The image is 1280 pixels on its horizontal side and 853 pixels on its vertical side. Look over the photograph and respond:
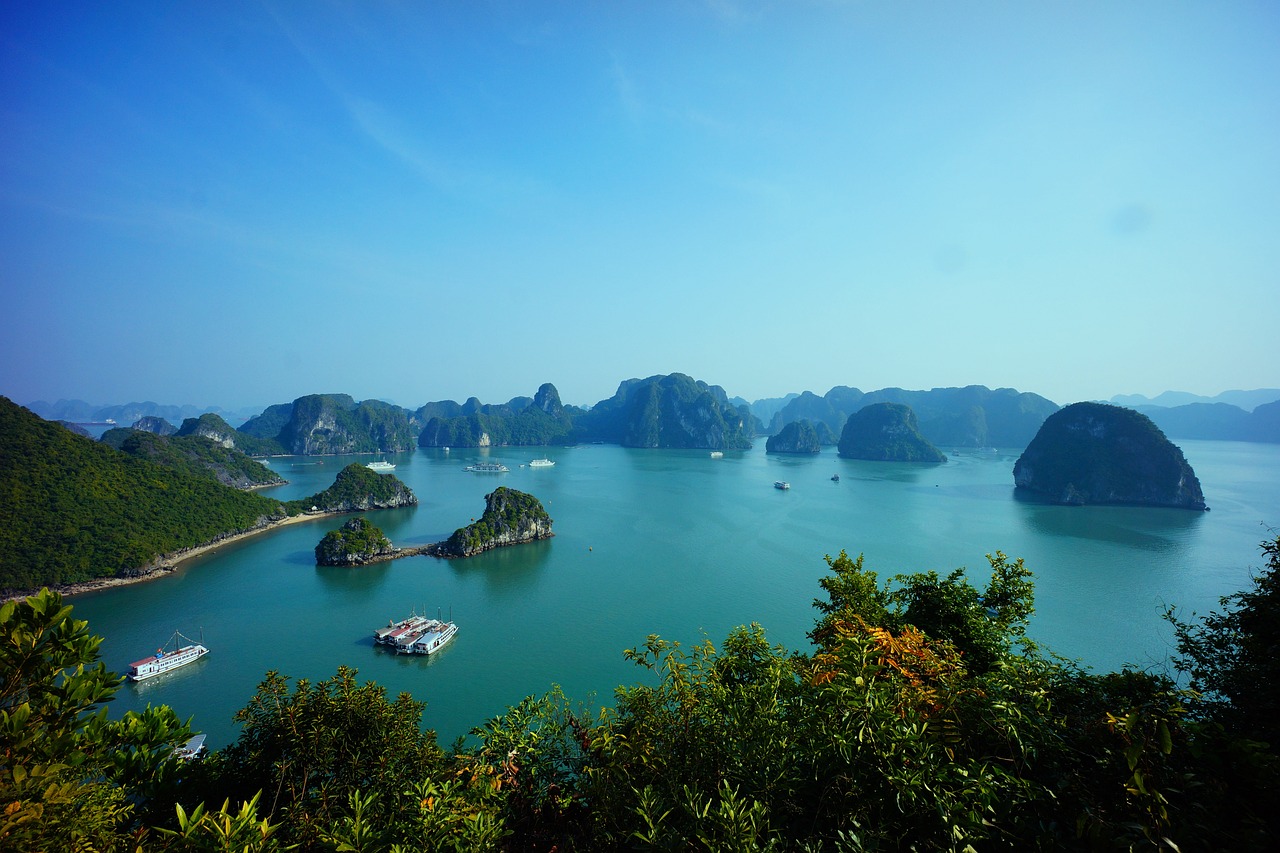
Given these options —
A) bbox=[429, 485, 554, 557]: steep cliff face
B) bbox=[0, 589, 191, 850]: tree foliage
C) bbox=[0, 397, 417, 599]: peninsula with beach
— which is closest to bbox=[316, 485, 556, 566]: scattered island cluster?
bbox=[429, 485, 554, 557]: steep cliff face

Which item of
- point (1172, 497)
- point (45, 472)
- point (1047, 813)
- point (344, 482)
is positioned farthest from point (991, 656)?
point (1172, 497)

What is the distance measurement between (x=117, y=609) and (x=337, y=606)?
28.4ft

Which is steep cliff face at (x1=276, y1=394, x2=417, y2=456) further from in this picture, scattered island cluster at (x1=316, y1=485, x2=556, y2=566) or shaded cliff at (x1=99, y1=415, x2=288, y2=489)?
scattered island cluster at (x1=316, y1=485, x2=556, y2=566)

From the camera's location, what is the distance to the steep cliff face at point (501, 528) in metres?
28.3

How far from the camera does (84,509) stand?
82.4ft

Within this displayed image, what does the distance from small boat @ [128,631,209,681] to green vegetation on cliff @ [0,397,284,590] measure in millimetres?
9892

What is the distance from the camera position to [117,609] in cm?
2064

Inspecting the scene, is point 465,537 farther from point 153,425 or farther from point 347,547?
point 153,425

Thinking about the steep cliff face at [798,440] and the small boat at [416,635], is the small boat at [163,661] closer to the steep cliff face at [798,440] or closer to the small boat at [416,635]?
the small boat at [416,635]

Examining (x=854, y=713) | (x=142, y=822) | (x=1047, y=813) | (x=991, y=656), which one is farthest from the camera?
(x=991, y=656)

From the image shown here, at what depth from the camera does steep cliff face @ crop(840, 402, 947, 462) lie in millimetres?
80562

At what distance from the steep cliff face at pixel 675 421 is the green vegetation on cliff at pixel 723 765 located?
9794 centimetres

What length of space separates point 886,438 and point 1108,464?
37238mm

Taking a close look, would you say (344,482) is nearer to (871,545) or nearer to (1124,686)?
(871,545)
